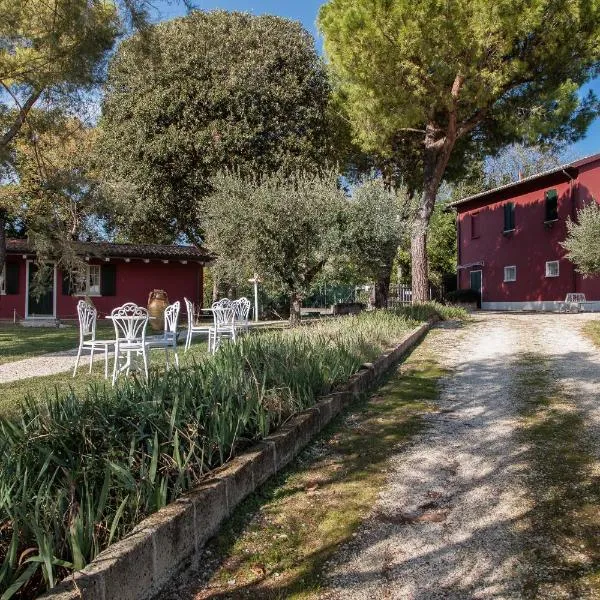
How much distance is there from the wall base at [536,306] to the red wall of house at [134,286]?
13.8 metres

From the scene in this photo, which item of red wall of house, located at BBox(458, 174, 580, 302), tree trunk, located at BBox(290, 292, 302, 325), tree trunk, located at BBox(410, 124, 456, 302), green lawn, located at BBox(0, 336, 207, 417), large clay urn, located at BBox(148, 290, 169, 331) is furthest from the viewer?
red wall of house, located at BBox(458, 174, 580, 302)

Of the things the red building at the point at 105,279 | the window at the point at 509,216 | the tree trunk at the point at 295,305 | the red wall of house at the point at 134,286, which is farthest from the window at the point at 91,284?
the window at the point at 509,216

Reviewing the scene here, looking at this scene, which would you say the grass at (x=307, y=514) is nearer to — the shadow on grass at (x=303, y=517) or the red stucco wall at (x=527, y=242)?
the shadow on grass at (x=303, y=517)

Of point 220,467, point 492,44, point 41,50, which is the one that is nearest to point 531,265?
point 492,44

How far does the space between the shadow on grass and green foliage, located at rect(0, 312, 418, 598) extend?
0.32 m

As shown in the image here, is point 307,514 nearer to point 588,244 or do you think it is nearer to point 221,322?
point 221,322

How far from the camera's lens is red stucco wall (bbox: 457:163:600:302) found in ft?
70.4

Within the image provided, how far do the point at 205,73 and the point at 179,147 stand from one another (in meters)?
2.94

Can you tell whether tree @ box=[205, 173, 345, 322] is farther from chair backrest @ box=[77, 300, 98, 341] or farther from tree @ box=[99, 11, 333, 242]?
tree @ box=[99, 11, 333, 242]

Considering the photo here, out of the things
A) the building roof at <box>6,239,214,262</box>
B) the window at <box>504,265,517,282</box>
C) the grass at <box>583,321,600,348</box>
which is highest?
the building roof at <box>6,239,214,262</box>

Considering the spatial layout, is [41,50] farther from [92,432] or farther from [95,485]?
[95,485]

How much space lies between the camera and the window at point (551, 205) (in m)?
22.8

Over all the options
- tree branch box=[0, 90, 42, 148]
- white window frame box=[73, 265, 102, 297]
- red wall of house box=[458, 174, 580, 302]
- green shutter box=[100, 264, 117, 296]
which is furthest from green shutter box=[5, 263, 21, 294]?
red wall of house box=[458, 174, 580, 302]

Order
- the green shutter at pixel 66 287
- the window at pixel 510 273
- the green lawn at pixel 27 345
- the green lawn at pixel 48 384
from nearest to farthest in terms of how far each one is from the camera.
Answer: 1. the green lawn at pixel 48 384
2. the green lawn at pixel 27 345
3. the green shutter at pixel 66 287
4. the window at pixel 510 273
